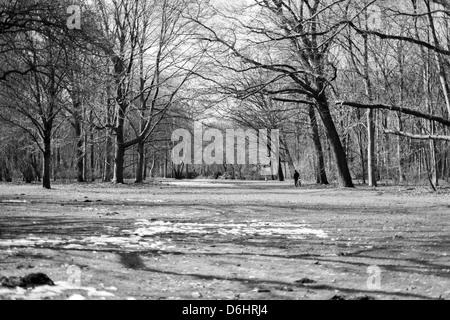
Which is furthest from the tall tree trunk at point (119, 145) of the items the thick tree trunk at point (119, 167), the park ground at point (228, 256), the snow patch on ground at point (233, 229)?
the snow patch on ground at point (233, 229)

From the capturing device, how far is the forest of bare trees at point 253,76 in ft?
46.4

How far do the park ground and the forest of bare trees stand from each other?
464cm

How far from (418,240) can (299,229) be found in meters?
2.38

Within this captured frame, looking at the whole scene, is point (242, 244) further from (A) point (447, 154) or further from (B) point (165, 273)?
(A) point (447, 154)

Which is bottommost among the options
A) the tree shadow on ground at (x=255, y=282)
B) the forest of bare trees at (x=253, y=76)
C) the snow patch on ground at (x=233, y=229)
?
the tree shadow on ground at (x=255, y=282)

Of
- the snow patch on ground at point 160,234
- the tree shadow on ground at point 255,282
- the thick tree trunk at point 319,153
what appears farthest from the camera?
the thick tree trunk at point 319,153

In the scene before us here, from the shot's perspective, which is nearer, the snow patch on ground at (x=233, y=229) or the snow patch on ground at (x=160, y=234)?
the snow patch on ground at (x=160, y=234)

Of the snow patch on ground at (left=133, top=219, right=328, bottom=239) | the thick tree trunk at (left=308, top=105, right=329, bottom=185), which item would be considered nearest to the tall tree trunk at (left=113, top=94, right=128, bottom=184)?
the thick tree trunk at (left=308, top=105, right=329, bottom=185)

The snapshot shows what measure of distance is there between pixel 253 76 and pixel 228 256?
26.1 metres

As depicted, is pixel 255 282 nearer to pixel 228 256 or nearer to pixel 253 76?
pixel 228 256

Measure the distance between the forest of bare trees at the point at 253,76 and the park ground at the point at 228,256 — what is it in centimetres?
464

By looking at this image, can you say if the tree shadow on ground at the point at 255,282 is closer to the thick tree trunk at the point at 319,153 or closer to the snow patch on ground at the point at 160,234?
the snow patch on ground at the point at 160,234

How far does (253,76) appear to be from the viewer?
32219 millimetres
